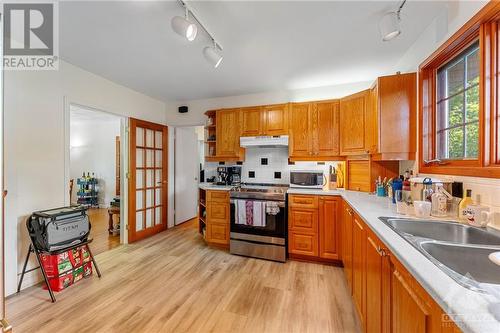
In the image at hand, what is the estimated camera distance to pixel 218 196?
3135mm

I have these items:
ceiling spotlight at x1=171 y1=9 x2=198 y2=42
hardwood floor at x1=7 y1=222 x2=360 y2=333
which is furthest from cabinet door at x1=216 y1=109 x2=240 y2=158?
ceiling spotlight at x1=171 y1=9 x2=198 y2=42

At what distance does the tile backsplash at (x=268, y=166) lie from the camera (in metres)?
3.40

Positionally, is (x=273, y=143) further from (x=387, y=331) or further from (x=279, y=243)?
(x=387, y=331)

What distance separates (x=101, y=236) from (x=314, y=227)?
3.50 metres

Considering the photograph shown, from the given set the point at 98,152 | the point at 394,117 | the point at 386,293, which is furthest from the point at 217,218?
the point at 98,152

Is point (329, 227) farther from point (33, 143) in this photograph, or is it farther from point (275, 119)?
point (33, 143)

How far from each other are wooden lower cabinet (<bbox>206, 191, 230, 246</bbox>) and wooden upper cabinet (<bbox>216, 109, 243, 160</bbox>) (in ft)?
2.23

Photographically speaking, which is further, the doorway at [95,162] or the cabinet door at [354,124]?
the doorway at [95,162]

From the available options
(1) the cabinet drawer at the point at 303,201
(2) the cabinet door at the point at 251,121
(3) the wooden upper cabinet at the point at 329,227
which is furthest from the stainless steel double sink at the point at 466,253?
(2) the cabinet door at the point at 251,121

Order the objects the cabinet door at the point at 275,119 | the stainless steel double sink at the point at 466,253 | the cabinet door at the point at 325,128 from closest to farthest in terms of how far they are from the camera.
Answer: the stainless steel double sink at the point at 466,253 < the cabinet door at the point at 325,128 < the cabinet door at the point at 275,119

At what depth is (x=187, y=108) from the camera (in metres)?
3.98

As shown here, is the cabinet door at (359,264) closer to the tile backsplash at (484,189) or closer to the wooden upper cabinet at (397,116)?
the tile backsplash at (484,189)

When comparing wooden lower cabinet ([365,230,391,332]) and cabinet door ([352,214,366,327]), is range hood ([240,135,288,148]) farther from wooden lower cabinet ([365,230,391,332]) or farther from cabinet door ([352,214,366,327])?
wooden lower cabinet ([365,230,391,332])

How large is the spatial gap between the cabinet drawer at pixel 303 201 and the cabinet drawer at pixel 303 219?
0.05 metres
